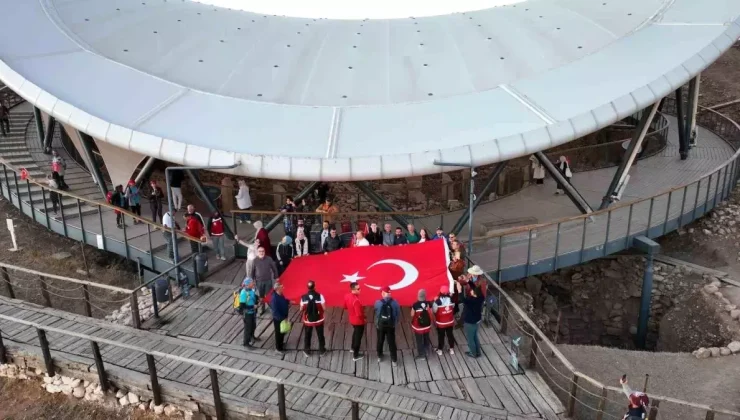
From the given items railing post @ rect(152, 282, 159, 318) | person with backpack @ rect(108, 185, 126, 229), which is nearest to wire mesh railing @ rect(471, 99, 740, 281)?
railing post @ rect(152, 282, 159, 318)

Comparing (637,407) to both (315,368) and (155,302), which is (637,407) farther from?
(155,302)

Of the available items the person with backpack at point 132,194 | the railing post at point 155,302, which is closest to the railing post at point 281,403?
the railing post at point 155,302

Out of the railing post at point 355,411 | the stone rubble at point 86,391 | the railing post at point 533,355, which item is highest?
the railing post at point 355,411

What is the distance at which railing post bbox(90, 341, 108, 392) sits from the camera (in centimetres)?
994

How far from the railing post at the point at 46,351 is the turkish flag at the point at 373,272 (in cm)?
412

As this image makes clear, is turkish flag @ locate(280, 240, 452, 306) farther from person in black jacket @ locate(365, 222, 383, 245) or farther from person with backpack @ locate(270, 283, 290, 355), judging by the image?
person with backpack @ locate(270, 283, 290, 355)

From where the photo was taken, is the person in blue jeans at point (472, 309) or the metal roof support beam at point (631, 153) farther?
the metal roof support beam at point (631, 153)

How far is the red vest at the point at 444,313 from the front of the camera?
10.4 meters

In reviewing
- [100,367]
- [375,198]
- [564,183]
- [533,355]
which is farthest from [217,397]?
→ [564,183]

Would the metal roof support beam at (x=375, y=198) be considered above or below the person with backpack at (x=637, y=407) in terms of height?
above

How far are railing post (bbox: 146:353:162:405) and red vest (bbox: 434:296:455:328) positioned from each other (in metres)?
4.71

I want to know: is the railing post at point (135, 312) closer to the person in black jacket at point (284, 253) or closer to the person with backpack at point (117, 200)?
the person in black jacket at point (284, 253)

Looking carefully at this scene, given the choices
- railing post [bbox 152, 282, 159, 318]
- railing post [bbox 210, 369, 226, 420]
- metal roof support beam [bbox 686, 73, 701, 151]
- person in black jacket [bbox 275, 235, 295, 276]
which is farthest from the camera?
metal roof support beam [bbox 686, 73, 701, 151]

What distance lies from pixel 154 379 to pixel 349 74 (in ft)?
29.3
